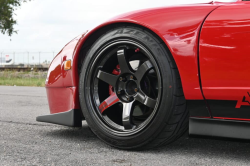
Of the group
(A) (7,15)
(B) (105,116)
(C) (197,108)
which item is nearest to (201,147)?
(C) (197,108)

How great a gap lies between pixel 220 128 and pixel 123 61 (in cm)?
83

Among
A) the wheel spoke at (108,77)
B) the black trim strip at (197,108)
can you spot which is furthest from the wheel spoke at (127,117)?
the black trim strip at (197,108)

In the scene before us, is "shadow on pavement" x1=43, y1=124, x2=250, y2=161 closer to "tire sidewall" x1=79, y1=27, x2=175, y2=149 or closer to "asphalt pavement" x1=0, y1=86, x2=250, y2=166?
"asphalt pavement" x1=0, y1=86, x2=250, y2=166

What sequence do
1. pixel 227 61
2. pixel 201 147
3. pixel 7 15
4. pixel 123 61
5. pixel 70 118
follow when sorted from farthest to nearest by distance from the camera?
pixel 7 15
pixel 70 118
pixel 201 147
pixel 123 61
pixel 227 61

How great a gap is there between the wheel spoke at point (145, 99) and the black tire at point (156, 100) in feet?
0.07

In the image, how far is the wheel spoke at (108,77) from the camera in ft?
8.69

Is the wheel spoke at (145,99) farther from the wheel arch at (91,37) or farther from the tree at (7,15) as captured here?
the tree at (7,15)

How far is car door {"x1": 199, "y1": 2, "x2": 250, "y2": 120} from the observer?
6.96ft

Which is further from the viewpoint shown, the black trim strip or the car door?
the black trim strip

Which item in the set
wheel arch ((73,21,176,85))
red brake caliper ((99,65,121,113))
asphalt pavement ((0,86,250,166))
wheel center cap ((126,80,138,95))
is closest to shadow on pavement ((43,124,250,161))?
asphalt pavement ((0,86,250,166))

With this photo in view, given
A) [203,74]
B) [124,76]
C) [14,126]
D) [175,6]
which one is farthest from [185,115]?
[14,126]

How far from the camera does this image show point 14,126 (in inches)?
146

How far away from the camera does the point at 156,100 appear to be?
244cm

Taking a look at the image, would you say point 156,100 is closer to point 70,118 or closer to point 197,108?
point 197,108
